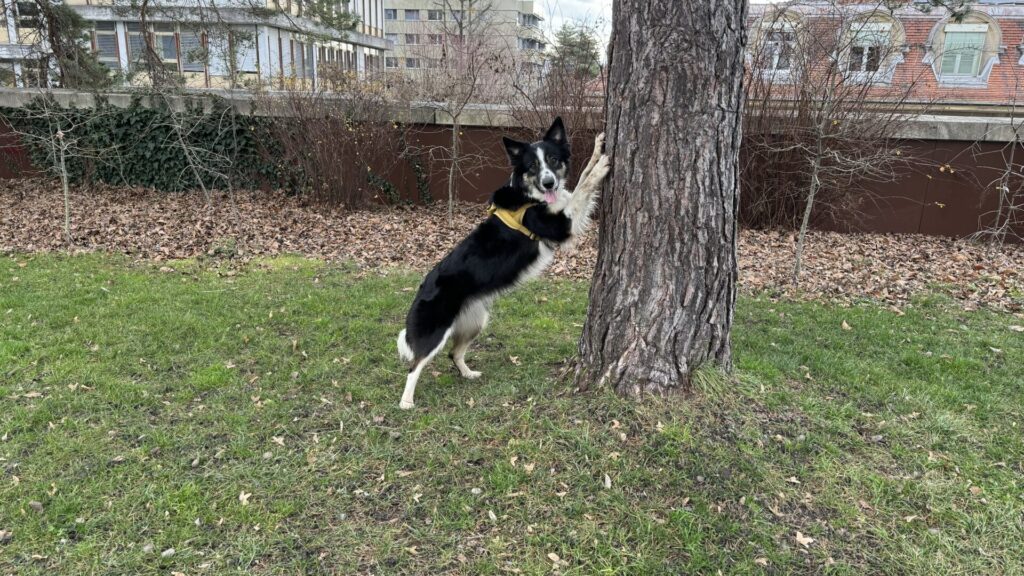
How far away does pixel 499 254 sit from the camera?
3916 millimetres

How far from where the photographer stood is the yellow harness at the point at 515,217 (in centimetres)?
390

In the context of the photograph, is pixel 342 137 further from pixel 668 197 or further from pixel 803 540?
pixel 803 540

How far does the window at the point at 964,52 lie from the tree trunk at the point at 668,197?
18184mm

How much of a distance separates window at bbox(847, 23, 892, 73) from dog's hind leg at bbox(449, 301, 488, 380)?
272 inches

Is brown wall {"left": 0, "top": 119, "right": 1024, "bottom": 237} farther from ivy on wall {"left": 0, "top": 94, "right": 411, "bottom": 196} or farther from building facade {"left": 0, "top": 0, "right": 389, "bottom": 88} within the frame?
building facade {"left": 0, "top": 0, "right": 389, "bottom": 88}

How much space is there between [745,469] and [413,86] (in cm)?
906

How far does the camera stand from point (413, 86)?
10.4 meters

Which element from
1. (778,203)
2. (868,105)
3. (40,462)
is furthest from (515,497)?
(868,105)

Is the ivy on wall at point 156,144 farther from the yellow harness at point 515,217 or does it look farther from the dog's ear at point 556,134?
the yellow harness at point 515,217

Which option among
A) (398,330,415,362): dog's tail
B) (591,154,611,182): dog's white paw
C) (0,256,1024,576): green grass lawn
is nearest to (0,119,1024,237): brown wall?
(0,256,1024,576): green grass lawn

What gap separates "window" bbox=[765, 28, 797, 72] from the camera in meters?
8.42

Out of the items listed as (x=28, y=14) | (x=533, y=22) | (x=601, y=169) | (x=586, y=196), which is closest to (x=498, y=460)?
(x=586, y=196)

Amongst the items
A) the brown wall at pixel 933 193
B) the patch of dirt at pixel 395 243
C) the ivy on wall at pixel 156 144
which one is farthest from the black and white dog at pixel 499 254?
the ivy on wall at pixel 156 144

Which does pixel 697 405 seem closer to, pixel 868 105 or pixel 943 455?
pixel 943 455
